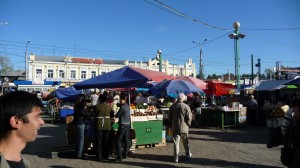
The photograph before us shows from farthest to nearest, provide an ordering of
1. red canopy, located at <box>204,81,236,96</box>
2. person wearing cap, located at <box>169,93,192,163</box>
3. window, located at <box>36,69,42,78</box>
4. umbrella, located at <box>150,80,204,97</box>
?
window, located at <box>36,69,42,78</box>, red canopy, located at <box>204,81,236,96</box>, umbrella, located at <box>150,80,204,97</box>, person wearing cap, located at <box>169,93,192,163</box>

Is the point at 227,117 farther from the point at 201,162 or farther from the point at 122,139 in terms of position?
the point at 122,139

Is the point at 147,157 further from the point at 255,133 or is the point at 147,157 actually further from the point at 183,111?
the point at 255,133

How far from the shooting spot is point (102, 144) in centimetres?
875

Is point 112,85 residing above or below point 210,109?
above

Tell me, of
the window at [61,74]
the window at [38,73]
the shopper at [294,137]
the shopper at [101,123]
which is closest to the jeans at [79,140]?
the shopper at [101,123]

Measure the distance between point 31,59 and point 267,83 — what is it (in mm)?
49835

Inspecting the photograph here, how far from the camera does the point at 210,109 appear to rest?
53.3 feet

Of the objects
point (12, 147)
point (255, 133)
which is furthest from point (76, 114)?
point (255, 133)

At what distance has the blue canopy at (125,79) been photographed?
9.54m

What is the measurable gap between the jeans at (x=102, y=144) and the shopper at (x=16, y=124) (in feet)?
22.0

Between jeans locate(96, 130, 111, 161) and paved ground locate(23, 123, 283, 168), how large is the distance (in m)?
0.27

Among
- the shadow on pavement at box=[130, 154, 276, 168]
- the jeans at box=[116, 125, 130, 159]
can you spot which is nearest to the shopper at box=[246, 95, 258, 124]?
the shadow on pavement at box=[130, 154, 276, 168]

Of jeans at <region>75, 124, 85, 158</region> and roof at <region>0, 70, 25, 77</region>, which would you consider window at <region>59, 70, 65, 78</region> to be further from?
jeans at <region>75, 124, 85, 158</region>

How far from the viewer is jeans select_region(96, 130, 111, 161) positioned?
8430 millimetres
